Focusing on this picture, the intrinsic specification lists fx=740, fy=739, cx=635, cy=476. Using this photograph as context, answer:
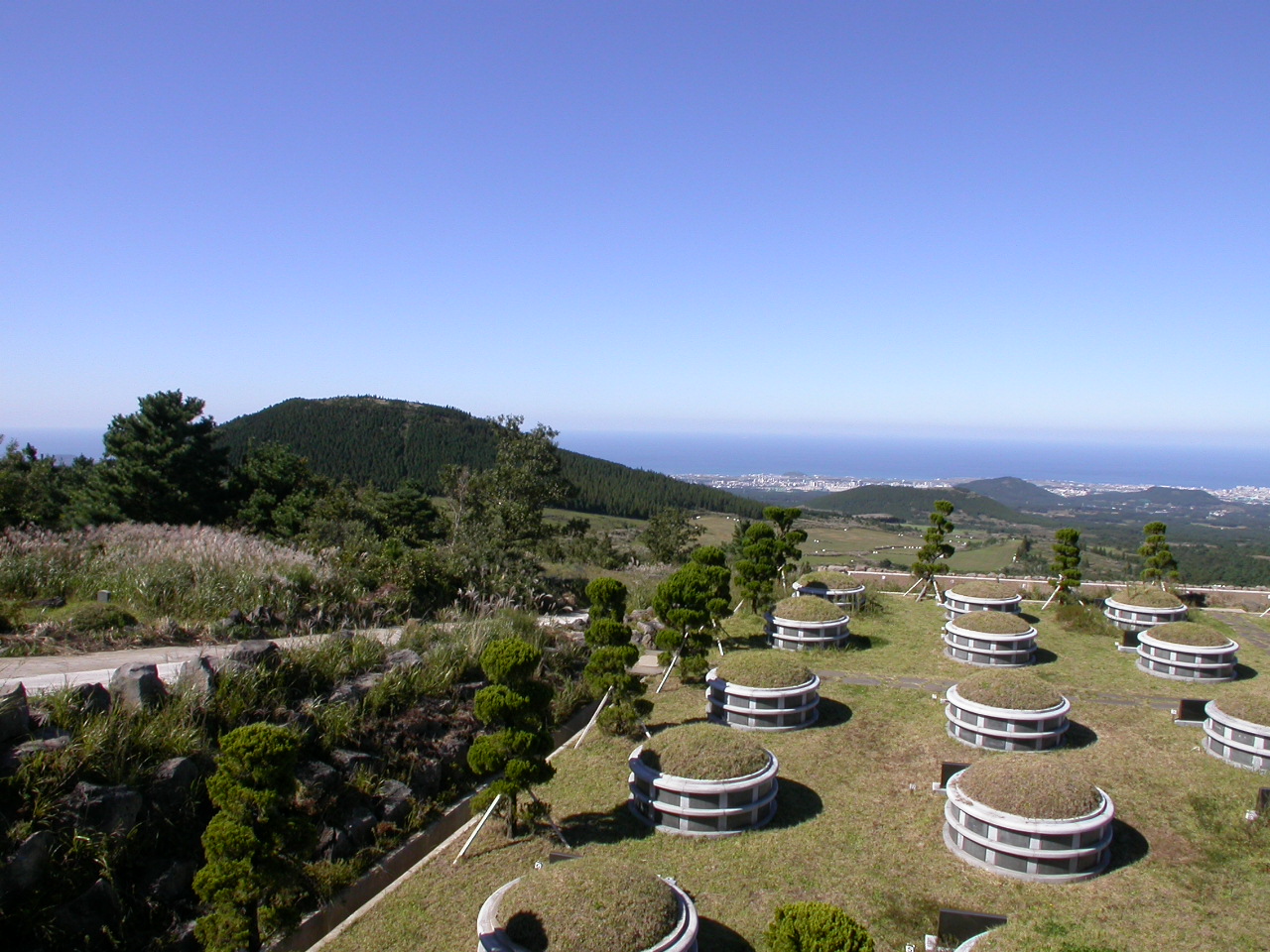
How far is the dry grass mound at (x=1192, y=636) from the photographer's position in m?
13.0

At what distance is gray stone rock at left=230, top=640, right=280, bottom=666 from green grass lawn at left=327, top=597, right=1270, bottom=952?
10.1 ft

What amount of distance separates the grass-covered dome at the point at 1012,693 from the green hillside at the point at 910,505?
279 feet

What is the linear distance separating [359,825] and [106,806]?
2.18 meters

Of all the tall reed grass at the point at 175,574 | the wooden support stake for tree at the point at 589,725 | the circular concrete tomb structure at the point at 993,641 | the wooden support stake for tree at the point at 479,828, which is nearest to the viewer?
the wooden support stake for tree at the point at 479,828

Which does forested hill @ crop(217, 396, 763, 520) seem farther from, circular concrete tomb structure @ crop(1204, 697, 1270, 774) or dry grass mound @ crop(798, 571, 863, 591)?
circular concrete tomb structure @ crop(1204, 697, 1270, 774)

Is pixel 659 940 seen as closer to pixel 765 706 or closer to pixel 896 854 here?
pixel 896 854

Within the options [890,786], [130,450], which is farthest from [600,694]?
[130,450]

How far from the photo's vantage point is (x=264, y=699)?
7953mm

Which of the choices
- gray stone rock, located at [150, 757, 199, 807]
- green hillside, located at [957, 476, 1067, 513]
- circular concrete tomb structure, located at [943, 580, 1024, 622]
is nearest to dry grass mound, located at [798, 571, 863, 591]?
circular concrete tomb structure, located at [943, 580, 1024, 622]

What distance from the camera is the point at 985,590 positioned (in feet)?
55.2

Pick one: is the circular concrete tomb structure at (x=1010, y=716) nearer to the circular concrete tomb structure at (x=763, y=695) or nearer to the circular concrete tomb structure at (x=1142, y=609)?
the circular concrete tomb structure at (x=763, y=695)

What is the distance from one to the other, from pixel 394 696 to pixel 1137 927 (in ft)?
25.6

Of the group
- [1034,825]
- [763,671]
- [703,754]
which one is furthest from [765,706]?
[1034,825]

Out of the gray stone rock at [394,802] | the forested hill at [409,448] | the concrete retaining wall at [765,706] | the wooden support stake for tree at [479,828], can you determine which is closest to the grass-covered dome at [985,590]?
the concrete retaining wall at [765,706]
